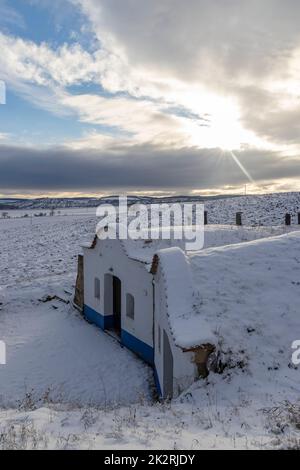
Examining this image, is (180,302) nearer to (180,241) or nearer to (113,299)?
(180,241)

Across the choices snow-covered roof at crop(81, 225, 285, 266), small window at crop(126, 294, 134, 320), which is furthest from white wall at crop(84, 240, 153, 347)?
snow-covered roof at crop(81, 225, 285, 266)

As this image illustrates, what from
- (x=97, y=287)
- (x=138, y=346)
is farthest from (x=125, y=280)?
(x=97, y=287)

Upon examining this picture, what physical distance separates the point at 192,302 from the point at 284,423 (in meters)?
4.24

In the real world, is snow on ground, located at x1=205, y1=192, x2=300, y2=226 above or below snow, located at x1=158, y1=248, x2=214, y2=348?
above

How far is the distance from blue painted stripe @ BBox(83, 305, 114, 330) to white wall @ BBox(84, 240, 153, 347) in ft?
0.70

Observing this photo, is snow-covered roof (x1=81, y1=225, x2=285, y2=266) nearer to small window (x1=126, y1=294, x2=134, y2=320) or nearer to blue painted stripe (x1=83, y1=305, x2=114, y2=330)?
small window (x1=126, y1=294, x2=134, y2=320)

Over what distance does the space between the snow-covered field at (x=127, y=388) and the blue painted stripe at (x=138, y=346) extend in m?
0.32

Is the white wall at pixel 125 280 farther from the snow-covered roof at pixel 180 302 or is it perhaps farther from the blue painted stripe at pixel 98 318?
the snow-covered roof at pixel 180 302

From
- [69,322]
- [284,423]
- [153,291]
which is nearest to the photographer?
[284,423]

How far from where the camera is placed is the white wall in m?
12.6
